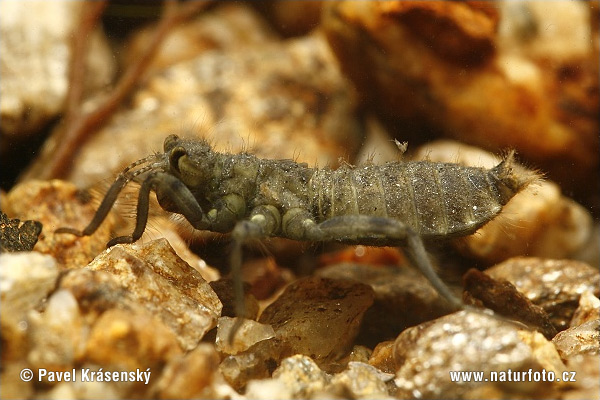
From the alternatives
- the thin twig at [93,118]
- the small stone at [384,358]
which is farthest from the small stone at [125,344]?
the thin twig at [93,118]

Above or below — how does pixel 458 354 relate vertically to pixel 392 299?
above

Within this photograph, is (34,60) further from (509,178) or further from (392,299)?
(509,178)

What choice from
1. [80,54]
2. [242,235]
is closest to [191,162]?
[242,235]

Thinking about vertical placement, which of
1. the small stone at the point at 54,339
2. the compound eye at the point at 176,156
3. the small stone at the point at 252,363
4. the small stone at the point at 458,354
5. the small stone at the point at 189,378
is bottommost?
the small stone at the point at 252,363

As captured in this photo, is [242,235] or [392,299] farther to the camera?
[392,299]

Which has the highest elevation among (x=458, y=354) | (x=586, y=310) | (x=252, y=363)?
(x=458, y=354)

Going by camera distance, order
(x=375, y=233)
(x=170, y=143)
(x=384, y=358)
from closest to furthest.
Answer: (x=384, y=358)
(x=375, y=233)
(x=170, y=143)

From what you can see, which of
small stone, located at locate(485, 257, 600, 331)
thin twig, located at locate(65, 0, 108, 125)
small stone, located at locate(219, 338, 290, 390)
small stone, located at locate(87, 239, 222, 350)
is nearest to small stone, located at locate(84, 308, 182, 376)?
small stone, located at locate(87, 239, 222, 350)

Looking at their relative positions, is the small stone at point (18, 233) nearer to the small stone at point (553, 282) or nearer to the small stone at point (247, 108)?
the small stone at point (247, 108)
